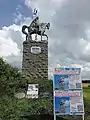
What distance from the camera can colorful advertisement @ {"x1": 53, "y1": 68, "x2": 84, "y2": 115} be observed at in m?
11.9

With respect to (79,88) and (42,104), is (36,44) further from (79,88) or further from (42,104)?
(79,88)

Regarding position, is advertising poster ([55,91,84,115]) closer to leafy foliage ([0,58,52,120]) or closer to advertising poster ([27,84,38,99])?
leafy foliage ([0,58,52,120])

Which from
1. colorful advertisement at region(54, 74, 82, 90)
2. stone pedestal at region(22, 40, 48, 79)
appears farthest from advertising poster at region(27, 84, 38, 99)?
colorful advertisement at region(54, 74, 82, 90)

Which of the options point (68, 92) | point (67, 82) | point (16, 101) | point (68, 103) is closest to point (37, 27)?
point (16, 101)

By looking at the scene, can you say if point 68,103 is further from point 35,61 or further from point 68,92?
point 35,61

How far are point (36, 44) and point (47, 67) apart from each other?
2553 mm

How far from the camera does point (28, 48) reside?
2883 centimetres

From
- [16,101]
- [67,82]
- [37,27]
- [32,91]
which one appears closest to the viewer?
[67,82]

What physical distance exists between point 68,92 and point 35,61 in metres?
16.6

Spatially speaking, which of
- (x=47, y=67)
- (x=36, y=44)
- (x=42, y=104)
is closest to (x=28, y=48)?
(x=36, y=44)

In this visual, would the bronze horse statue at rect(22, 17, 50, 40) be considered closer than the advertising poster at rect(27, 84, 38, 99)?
No

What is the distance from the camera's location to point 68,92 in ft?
39.3

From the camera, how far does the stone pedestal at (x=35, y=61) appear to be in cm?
2808

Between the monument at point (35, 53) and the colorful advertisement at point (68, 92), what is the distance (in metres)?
15.9
